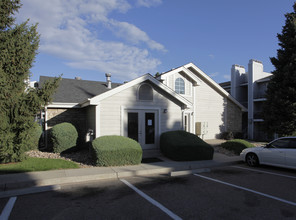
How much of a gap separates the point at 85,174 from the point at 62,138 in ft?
13.3

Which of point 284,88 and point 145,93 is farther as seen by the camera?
point 284,88

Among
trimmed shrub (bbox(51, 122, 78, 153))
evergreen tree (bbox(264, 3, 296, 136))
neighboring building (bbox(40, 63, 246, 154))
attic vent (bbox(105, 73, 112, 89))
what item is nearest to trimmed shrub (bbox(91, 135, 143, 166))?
neighboring building (bbox(40, 63, 246, 154))

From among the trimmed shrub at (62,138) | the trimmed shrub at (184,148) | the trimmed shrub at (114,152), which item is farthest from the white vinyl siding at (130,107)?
the trimmed shrub at (62,138)

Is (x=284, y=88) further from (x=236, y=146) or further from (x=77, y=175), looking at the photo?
(x=77, y=175)

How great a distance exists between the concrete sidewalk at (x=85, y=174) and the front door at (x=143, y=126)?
1981 mm

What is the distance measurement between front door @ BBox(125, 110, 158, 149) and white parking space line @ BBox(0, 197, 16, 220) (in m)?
5.87

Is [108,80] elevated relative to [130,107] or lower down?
Result: elevated

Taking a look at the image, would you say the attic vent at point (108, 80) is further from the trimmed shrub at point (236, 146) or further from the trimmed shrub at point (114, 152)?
the trimmed shrub at point (236, 146)

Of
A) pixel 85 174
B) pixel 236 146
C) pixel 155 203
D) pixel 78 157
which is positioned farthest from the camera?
pixel 236 146

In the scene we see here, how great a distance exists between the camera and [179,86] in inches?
625

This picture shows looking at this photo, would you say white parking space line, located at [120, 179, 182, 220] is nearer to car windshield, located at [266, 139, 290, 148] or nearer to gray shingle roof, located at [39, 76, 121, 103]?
car windshield, located at [266, 139, 290, 148]

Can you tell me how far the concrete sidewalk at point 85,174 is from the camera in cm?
583

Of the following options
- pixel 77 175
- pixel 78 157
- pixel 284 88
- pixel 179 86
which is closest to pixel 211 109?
pixel 179 86

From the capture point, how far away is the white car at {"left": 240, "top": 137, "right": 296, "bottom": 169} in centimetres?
768
